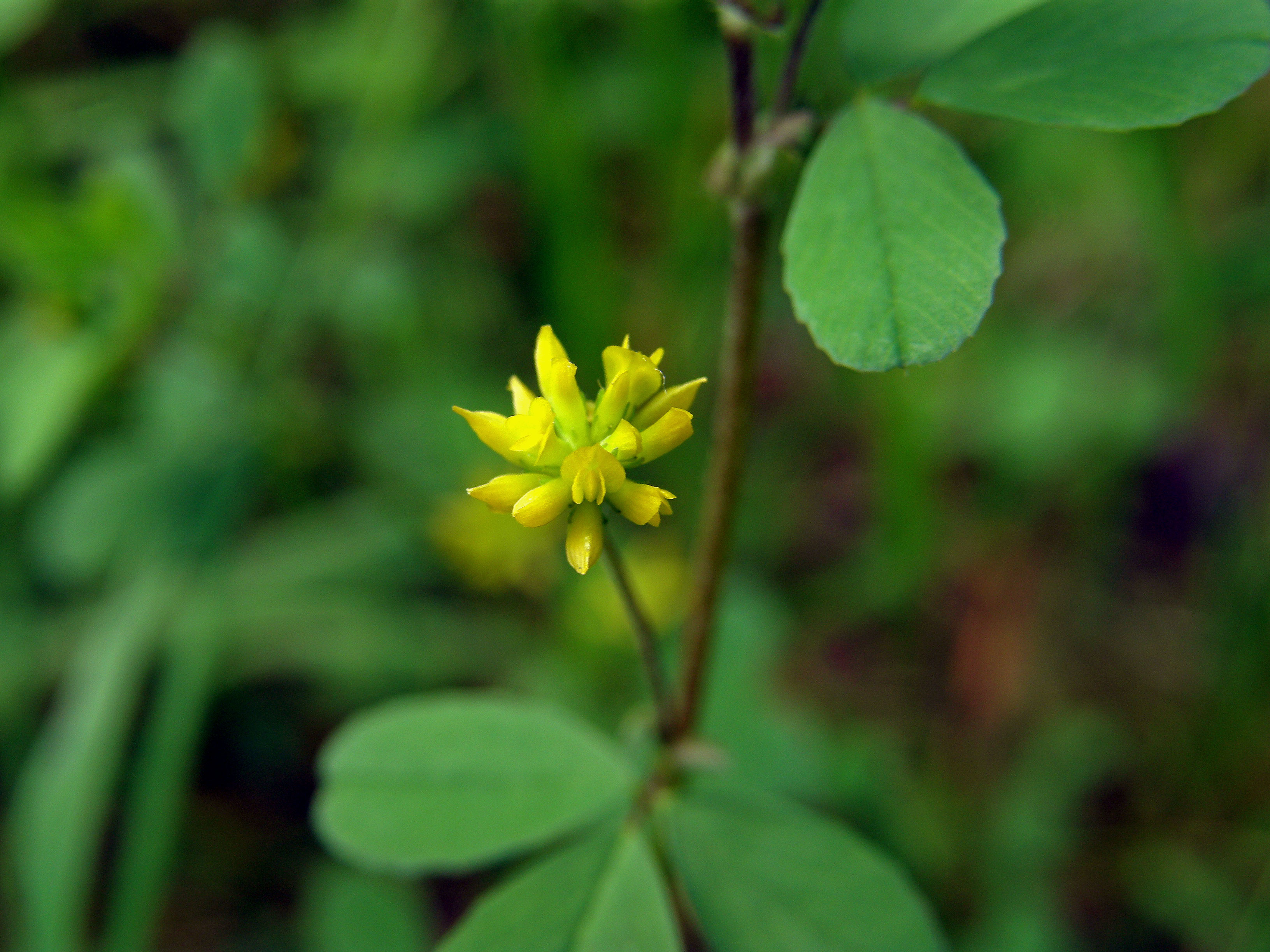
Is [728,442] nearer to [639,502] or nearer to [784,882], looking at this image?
[639,502]

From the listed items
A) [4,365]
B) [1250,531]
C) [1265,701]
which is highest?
[4,365]

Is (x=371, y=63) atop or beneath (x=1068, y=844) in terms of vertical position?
atop

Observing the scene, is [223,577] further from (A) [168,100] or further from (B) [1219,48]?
(B) [1219,48]

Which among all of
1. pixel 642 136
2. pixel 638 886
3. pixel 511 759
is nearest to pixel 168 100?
pixel 642 136

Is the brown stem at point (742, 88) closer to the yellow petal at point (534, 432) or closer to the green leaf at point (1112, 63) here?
the green leaf at point (1112, 63)

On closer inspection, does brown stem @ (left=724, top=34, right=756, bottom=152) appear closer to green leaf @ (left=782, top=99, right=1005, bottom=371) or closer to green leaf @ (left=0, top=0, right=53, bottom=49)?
green leaf @ (left=782, top=99, right=1005, bottom=371)

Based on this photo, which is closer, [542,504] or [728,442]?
[542,504]

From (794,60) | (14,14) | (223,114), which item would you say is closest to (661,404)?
(794,60)
